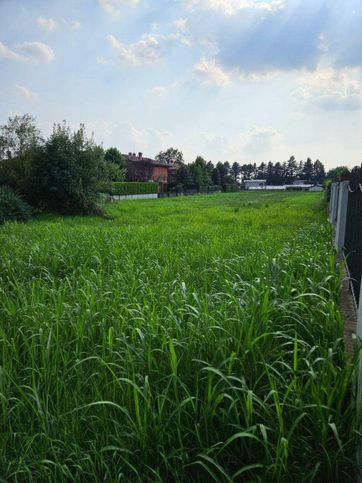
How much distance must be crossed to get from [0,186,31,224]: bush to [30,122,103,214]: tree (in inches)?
90.3

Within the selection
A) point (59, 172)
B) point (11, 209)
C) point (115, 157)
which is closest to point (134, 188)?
point (115, 157)

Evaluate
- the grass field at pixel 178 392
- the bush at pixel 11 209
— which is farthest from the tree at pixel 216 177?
the grass field at pixel 178 392

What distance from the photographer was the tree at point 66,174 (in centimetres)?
1638

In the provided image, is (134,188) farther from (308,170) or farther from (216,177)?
(308,170)

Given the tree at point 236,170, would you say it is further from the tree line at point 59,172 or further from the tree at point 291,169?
the tree line at point 59,172

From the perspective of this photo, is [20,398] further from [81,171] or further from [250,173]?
[250,173]

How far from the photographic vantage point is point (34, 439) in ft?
6.05

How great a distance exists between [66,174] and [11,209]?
140 inches

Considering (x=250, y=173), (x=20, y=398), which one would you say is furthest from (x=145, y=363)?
(x=250, y=173)

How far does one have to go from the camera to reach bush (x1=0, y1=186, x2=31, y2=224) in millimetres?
13256

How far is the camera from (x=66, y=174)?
53.6 ft

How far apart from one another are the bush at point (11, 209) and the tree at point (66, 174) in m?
2.29

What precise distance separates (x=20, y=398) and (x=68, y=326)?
78 cm

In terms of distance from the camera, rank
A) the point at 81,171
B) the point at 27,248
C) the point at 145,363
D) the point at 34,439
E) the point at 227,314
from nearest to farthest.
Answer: the point at 34,439, the point at 145,363, the point at 227,314, the point at 27,248, the point at 81,171
